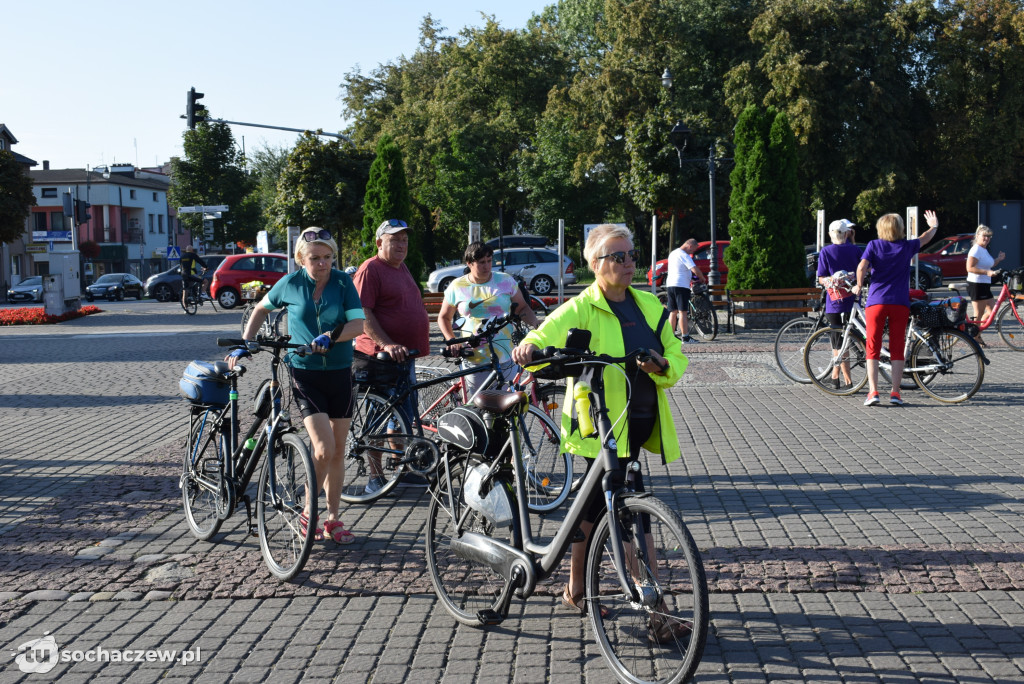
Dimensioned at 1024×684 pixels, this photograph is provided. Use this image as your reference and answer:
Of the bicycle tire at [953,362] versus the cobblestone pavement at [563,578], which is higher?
the bicycle tire at [953,362]

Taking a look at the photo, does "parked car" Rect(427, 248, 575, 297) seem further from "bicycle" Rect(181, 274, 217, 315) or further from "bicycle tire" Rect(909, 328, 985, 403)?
"bicycle tire" Rect(909, 328, 985, 403)

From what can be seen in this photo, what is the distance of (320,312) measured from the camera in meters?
5.65

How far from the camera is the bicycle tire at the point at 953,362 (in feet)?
33.9

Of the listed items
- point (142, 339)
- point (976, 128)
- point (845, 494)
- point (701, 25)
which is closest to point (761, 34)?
point (701, 25)

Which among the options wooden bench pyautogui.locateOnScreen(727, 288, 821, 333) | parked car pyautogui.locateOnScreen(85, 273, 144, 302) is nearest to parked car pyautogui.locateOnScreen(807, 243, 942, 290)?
wooden bench pyautogui.locateOnScreen(727, 288, 821, 333)

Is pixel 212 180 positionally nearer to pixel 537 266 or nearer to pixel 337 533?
pixel 537 266

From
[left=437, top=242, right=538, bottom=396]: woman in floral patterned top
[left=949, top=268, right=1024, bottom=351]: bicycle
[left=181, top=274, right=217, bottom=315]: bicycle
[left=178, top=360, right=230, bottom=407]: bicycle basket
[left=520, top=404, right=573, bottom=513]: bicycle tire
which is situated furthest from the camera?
[left=181, top=274, right=217, bottom=315]: bicycle

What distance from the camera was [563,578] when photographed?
5.12 m

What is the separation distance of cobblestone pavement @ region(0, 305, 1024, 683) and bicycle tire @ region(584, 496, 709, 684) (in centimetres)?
19

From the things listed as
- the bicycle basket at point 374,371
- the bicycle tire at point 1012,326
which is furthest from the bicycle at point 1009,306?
the bicycle basket at point 374,371

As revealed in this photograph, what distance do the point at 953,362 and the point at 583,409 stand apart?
7.48 meters

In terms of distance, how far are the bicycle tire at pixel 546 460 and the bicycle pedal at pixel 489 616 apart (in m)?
1.80

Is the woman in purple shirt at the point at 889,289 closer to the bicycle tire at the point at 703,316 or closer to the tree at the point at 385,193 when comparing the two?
the bicycle tire at the point at 703,316

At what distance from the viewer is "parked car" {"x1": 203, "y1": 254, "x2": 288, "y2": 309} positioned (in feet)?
102
